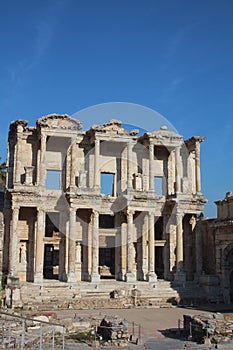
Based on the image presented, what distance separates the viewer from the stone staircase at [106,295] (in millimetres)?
24484

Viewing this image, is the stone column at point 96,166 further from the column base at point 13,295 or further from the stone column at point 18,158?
the column base at point 13,295

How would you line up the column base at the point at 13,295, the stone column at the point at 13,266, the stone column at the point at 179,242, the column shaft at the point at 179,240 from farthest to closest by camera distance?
the column shaft at the point at 179,240 → the stone column at the point at 179,242 → the stone column at the point at 13,266 → the column base at the point at 13,295

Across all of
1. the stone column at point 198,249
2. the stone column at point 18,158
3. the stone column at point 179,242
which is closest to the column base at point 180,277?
the stone column at point 179,242

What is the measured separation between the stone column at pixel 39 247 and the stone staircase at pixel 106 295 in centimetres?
58

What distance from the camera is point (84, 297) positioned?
25641 mm

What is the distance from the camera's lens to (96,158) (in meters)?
29.8

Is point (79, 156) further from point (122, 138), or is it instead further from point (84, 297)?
point (84, 297)


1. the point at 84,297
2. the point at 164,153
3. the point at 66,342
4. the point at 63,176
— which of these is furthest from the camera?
the point at 164,153

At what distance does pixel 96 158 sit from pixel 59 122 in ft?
11.2

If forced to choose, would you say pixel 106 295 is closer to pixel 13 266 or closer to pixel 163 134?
pixel 13 266

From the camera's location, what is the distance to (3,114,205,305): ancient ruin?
92.8 feet

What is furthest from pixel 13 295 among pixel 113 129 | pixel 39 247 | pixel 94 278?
pixel 113 129

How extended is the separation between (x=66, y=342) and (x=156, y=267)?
65.1 feet

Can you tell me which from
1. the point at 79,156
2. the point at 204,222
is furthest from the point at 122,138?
the point at 204,222
